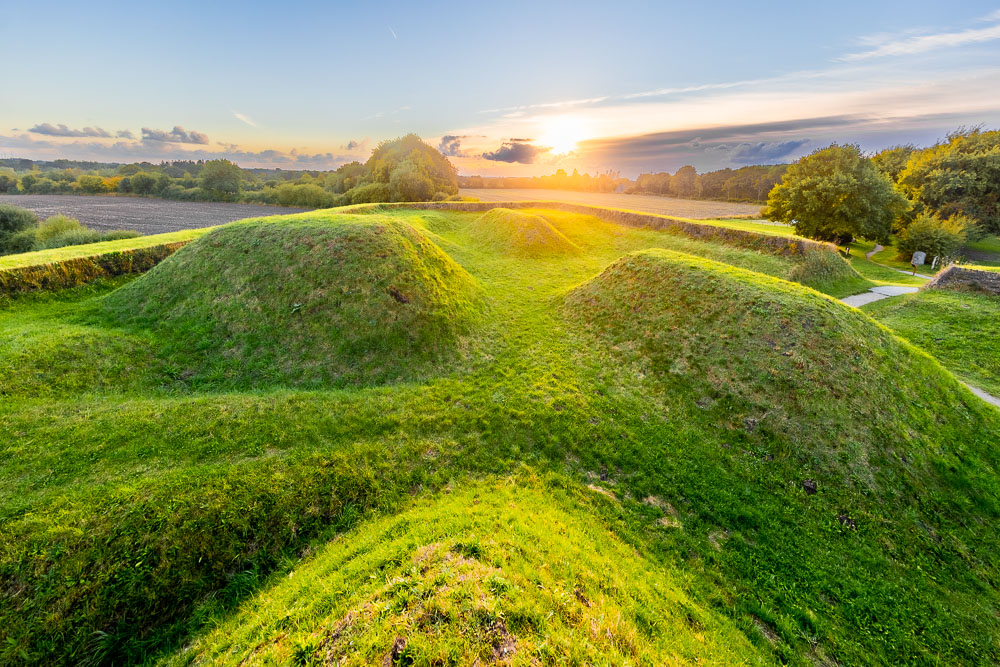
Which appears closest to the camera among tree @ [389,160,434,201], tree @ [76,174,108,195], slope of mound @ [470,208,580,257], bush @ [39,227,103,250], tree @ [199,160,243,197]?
bush @ [39,227,103,250]

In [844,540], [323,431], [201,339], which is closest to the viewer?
[844,540]

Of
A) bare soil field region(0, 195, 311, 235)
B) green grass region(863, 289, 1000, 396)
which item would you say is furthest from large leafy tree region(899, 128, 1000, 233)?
bare soil field region(0, 195, 311, 235)

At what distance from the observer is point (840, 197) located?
117 feet

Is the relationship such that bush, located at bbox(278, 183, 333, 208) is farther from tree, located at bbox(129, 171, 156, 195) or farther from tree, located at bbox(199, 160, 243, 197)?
tree, located at bbox(129, 171, 156, 195)

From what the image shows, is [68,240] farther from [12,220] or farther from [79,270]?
[79,270]

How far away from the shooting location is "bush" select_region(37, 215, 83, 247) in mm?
29438

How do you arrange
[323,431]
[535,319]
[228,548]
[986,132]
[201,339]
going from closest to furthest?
1. [228,548]
2. [323,431]
3. [201,339]
4. [535,319]
5. [986,132]

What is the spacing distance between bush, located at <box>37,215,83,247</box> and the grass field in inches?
915

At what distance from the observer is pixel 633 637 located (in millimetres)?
4922

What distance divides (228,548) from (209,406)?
560cm

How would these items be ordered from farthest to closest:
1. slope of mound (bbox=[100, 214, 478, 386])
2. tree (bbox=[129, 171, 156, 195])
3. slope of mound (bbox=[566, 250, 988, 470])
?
tree (bbox=[129, 171, 156, 195])
slope of mound (bbox=[100, 214, 478, 386])
slope of mound (bbox=[566, 250, 988, 470])

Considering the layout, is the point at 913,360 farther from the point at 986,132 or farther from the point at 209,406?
the point at 986,132

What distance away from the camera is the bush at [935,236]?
3478 centimetres

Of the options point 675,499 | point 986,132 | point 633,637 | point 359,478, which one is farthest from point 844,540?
point 986,132
